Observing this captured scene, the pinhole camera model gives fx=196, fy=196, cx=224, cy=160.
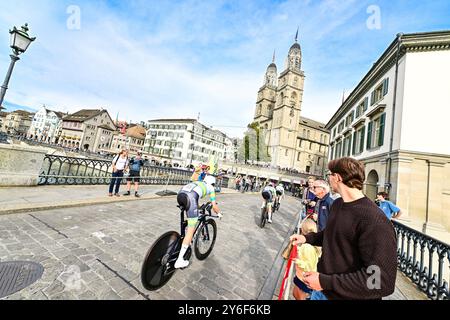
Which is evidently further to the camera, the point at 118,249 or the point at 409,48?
the point at 409,48

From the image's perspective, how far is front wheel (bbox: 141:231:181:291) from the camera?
2.70 metres

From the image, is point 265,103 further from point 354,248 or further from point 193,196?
point 354,248

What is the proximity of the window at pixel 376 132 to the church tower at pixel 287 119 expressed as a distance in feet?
143

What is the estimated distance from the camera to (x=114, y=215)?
593 cm

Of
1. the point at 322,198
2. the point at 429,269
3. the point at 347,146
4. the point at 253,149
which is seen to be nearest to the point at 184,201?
the point at 322,198

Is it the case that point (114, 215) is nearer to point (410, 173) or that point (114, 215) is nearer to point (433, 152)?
point (410, 173)

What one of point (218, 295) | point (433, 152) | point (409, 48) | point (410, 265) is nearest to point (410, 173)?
point (433, 152)

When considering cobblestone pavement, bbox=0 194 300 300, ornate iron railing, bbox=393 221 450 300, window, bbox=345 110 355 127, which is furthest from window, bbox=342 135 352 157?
cobblestone pavement, bbox=0 194 300 300

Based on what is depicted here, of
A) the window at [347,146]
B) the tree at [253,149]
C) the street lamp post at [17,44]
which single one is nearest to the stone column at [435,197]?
the window at [347,146]

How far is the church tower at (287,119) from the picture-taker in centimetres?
5997

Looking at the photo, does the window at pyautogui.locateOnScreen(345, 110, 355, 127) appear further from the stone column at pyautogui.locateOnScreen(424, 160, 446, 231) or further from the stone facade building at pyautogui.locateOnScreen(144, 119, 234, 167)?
the stone facade building at pyautogui.locateOnScreen(144, 119, 234, 167)

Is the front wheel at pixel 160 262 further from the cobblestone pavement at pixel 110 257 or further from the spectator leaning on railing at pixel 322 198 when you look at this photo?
the spectator leaning on railing at pixel 322 198

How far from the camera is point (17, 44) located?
5.85 m
